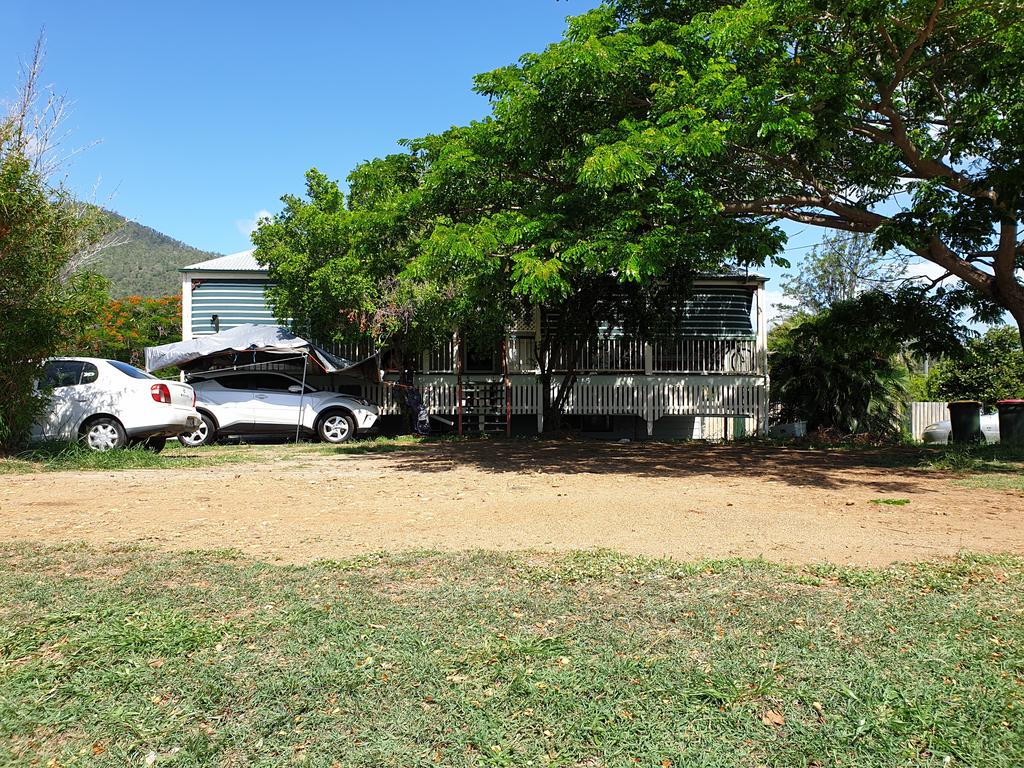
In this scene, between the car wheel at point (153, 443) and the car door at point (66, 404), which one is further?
the car wheel at point (153, 443)

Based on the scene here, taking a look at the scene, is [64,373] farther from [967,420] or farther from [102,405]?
[967,420]

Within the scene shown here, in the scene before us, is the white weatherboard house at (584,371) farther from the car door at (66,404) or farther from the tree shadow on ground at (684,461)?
the car door at (66,404)

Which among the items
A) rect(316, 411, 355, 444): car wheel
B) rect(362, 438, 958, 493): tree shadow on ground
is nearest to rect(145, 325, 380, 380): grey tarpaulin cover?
rect(316, 411, 355, 444): car wheel

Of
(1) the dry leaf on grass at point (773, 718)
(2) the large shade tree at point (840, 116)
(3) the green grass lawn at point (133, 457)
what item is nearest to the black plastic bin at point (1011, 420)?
(2) the large shade tree at point (840, 116)

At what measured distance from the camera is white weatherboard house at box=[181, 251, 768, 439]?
16.9 meters

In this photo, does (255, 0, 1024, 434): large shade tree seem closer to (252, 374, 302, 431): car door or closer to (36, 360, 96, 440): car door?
(252, 374, 302, 431): car door

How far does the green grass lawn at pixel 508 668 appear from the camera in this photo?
2627mm

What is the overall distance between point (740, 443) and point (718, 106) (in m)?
8.31

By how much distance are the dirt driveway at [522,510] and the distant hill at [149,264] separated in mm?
37795

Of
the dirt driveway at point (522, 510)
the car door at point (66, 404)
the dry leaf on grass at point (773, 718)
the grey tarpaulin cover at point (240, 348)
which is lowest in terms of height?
the dry leaf on grass at point (773, 718)

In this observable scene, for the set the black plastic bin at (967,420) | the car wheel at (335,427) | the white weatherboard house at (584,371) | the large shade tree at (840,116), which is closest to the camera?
the large shade tree at (840,116)

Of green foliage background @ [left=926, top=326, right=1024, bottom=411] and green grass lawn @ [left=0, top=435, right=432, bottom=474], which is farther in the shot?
green foliage background @ [left=926, top=326, right=1024, bottom=411]

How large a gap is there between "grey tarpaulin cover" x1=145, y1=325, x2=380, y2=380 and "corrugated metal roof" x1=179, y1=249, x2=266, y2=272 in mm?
2737

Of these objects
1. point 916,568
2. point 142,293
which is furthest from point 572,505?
point 142,293
